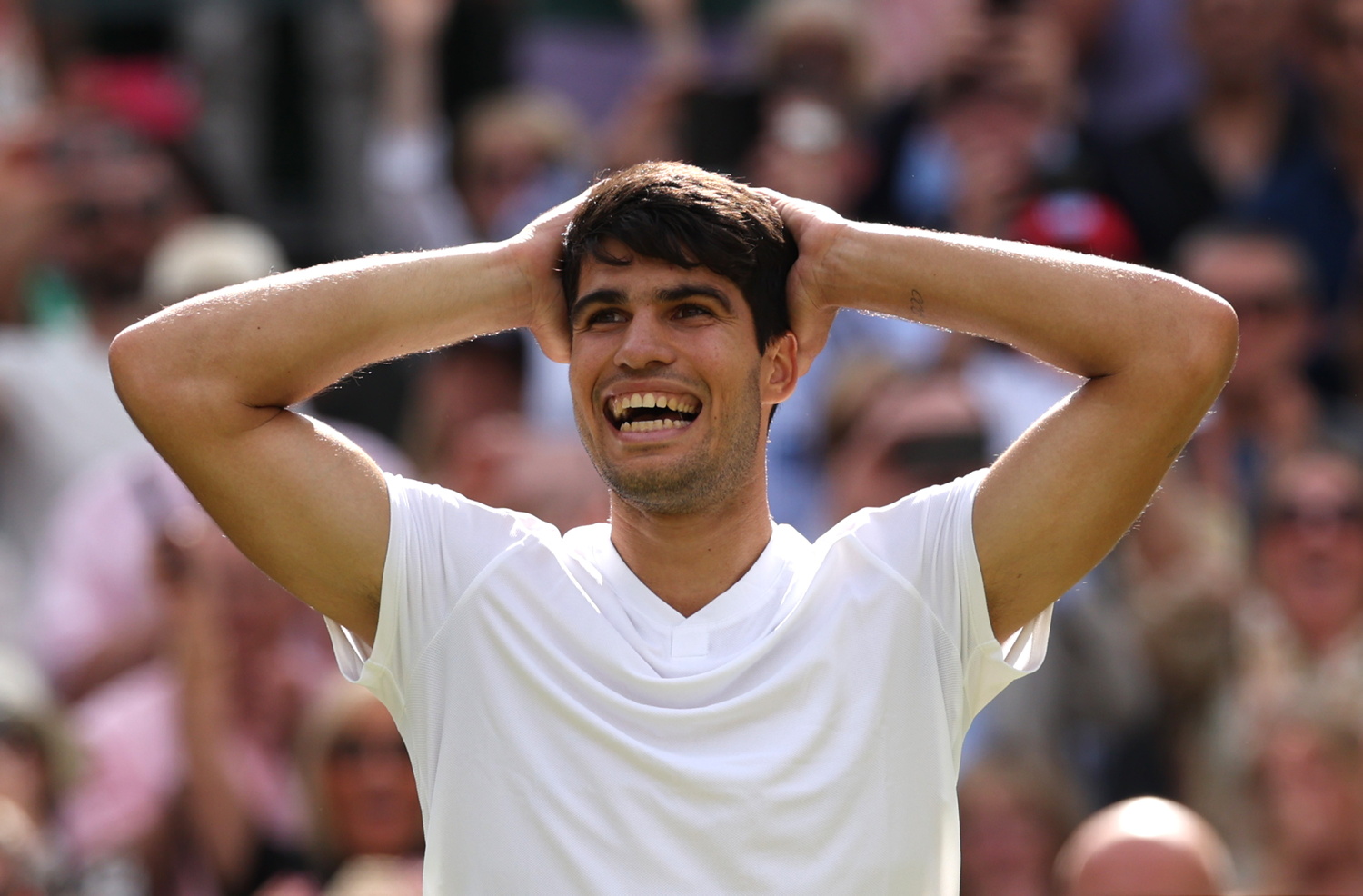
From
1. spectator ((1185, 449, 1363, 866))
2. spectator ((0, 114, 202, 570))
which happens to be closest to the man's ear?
spectator ((1185, 449, 1363, 866))

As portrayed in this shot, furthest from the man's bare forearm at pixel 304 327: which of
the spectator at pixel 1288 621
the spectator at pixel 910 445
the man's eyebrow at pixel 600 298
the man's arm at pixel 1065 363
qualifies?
the spectator at pixel 1288 621

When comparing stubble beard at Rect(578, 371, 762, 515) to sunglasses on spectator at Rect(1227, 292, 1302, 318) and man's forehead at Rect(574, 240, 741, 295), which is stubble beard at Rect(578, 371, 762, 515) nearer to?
man's forehead at Rect(574, 240, 741, 295)

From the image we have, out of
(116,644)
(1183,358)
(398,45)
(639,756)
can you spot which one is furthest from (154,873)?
(398,45)

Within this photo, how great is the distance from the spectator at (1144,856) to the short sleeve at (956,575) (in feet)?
4.77

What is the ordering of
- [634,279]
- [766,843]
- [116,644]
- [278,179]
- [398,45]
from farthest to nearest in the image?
[278,179] < [398,45] < [116,644] < [634,279] < [766,843]

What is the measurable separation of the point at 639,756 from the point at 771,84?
15.9ft

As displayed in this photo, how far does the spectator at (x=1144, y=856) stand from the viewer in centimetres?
455

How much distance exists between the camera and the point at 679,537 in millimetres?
3389

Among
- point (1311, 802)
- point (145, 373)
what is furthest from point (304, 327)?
point (1311, 802)

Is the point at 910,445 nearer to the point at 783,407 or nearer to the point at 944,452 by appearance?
the point at 944,452

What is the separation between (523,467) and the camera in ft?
20.9

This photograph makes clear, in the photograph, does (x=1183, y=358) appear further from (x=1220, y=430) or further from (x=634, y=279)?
(x=1220, y=430)

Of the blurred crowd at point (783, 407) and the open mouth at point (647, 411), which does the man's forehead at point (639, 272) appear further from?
the blurred crowd at point (783, 407)

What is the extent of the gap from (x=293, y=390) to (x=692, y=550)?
713mm
